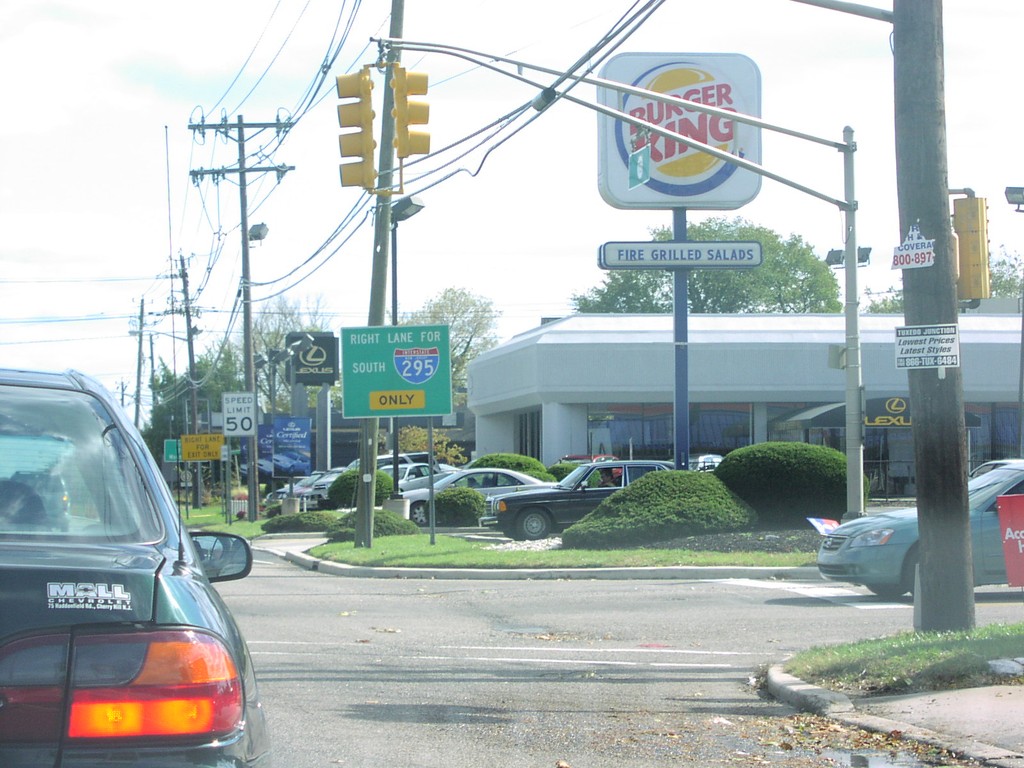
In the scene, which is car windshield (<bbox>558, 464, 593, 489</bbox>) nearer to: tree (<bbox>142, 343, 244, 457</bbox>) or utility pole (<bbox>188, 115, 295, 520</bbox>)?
utility pole (<bbox>188, 115, 295, 520</bbox>)

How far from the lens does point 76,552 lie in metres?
2.98

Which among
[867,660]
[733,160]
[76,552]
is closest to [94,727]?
[76,552]

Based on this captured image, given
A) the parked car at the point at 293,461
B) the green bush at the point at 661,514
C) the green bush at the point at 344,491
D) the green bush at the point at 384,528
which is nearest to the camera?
the green bush at the point at 661,514

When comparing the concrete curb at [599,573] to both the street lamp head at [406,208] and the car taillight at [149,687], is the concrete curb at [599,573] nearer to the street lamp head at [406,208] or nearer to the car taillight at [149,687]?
the street lamp head at [406,208]

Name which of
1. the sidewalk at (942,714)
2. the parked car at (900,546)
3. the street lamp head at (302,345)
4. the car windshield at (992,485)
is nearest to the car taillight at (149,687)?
the sidewalk at (942,714)

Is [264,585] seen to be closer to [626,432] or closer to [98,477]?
[98,477]

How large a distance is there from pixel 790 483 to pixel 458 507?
9.82m

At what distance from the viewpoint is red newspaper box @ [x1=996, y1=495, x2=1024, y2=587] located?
1034 centimetres

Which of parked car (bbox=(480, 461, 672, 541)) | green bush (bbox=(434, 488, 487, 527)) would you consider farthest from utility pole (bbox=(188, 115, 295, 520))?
parked car (bbox=(480, 461, 672, 541))

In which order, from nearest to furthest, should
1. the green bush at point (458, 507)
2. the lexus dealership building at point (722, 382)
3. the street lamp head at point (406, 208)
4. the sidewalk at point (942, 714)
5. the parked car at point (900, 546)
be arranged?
the sidewalk at point (942, 714) → the parked car at point (900, 546) → the street lamp head at point (406, 208) → the green bush at point (458, 507) → the lexus dealership building at point (722, 382)

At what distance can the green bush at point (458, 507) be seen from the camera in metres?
29.8

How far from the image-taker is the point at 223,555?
176 inches

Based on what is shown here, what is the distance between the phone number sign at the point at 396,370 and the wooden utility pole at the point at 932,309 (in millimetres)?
14471

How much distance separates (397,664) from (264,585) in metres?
7.51
